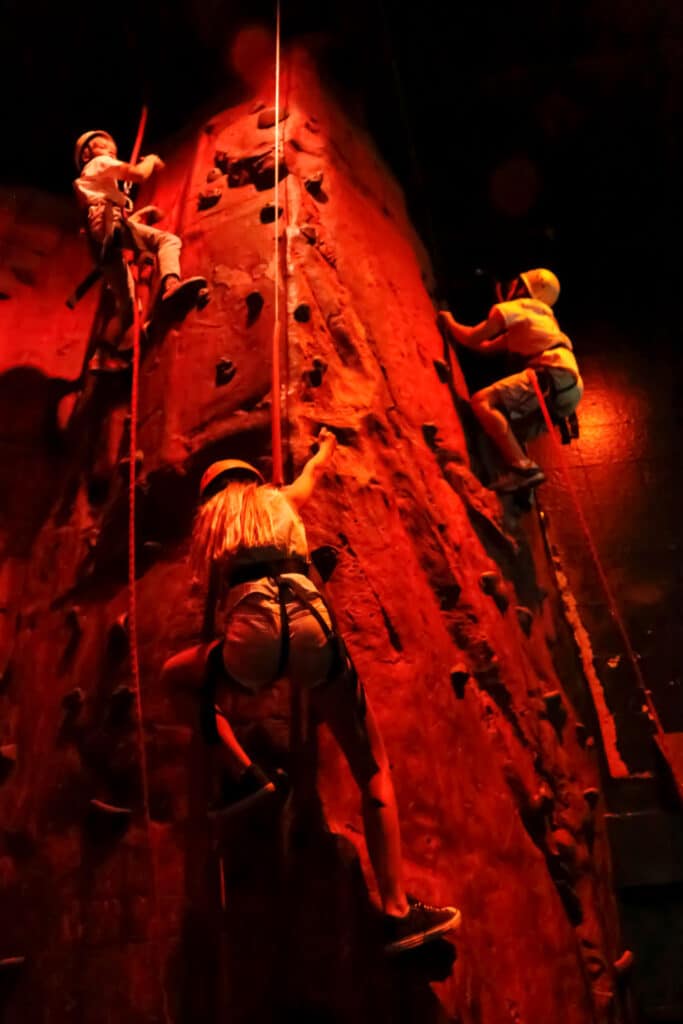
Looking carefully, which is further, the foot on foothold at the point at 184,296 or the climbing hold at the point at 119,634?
the foot on foothold at the point at 184,296

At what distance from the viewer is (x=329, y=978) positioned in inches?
98.9

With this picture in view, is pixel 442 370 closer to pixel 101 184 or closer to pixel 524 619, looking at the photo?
pixel 524 619

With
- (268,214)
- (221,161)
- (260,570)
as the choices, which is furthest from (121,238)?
(260,570)

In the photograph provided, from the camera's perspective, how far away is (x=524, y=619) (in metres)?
4.27

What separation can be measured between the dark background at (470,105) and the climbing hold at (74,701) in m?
4.29

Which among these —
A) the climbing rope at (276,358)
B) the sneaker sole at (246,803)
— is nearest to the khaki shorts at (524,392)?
the climbing rope at (276,358)

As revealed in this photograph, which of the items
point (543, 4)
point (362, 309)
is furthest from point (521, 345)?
point (543, 4)

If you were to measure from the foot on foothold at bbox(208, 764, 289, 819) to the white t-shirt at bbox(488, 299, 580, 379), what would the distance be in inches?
127

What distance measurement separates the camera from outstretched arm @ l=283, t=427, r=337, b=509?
9.72 ft

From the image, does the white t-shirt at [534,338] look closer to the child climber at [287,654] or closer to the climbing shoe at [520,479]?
the climbing shoe at [520,479]

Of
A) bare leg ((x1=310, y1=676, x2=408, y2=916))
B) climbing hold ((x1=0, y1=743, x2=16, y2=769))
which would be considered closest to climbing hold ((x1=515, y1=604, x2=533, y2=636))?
bare leg ((x1=310, y1=676, x2=408, y2=916))

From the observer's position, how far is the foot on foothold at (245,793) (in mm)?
2416

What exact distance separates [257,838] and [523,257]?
19.7ft

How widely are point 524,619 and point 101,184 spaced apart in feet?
11.3
